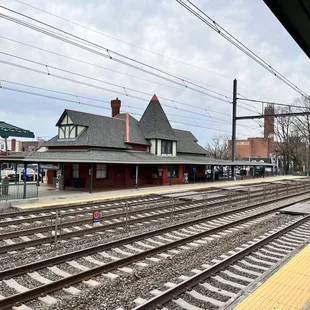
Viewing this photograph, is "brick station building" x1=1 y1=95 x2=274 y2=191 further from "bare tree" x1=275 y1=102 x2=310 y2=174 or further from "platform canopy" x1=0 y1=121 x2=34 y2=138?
"bare tree" x1=275 y1=102 x2=310 y2=174

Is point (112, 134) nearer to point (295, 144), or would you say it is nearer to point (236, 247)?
point (236, 247)

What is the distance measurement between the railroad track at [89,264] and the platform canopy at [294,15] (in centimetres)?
601

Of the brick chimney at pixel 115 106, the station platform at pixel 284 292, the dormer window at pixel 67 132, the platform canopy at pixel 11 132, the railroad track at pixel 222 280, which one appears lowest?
the railroad track at pixel 222 280

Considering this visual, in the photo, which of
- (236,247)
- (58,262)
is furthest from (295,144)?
(58,262)

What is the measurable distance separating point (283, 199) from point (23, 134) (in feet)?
65.5

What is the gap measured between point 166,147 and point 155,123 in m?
3.12

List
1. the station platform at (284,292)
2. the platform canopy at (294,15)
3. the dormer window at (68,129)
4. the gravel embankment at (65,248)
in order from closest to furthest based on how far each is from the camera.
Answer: the platform canopy at (294,15) < the station platform at (284,292) < the gravel embankment at (65,248) < the dormer window at (68,129)

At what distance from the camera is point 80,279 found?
22.8ft

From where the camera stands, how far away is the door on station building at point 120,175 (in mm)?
A: 29719

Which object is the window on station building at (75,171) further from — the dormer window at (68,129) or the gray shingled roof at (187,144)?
the gray shingled roof at (187,144)

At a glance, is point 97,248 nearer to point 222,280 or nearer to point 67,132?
point 222,280

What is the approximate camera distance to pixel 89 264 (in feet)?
26.9

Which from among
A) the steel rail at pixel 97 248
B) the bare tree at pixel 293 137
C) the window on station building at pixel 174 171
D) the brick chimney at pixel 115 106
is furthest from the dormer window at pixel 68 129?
the bare tree at pixel 293 137

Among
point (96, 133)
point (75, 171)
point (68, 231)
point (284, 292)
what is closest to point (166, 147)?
point (96, 133)
